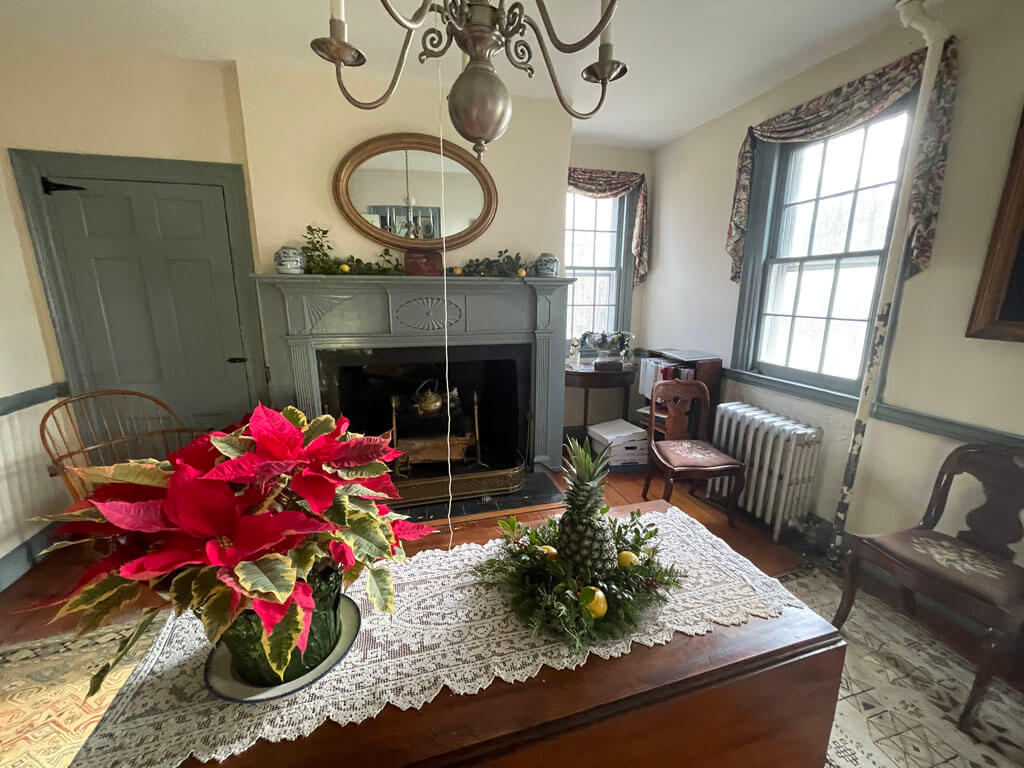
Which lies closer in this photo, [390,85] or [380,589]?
[380,589]

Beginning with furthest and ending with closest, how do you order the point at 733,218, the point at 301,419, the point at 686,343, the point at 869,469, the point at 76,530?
the point at 686,343 < the point at 733,218 < the point at 869,469 < the point at 301,419 < the point at 76,530

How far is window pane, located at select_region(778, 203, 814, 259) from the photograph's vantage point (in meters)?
2.42

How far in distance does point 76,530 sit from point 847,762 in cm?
199

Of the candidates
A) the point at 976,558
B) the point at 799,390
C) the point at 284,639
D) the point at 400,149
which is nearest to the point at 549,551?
the point at 284,639

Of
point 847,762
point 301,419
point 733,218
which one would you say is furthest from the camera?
point 733,218

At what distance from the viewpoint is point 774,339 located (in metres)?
2.64

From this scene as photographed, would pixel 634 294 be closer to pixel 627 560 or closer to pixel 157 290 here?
pixel 627 560

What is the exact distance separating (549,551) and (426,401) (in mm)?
1812

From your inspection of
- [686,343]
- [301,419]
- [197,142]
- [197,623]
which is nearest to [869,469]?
[686,343]

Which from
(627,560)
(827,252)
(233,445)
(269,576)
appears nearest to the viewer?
(269,576)

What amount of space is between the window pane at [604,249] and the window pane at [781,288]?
138 cm

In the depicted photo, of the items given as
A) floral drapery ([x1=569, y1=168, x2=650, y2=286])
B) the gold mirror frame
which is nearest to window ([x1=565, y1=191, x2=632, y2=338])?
floral drapery ([x1=569, y1=168, x2=650, y2=286])

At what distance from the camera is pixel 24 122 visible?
209cm

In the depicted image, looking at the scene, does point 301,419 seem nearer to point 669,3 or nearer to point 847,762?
point 847,762
